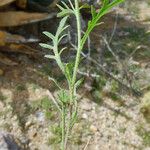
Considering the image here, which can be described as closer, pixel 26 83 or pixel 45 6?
pixel 26 83

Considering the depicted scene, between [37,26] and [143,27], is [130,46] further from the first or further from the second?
[37,26]

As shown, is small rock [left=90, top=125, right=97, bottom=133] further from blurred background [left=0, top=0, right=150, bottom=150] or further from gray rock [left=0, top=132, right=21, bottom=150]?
gray rock [left=0, top=132, right=21, bottom=150]

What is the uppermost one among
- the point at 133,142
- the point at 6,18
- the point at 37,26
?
the point at 6,18

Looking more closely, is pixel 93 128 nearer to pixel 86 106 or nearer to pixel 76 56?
pixel 86 106

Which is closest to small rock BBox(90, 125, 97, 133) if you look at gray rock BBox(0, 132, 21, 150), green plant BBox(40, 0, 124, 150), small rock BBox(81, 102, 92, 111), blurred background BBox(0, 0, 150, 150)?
blurred background BBox(0, 0, 150, 150)

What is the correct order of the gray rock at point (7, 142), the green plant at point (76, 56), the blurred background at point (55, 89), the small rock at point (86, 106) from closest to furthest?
the green plant at point (76, 56)
the gray rock at point (7, 142)
the blurred background at point (55, 89)
the small rock at point (86, 106)

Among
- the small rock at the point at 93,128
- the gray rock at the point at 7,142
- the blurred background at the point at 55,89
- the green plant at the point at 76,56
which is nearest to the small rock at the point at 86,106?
the blurred background at the point at 55,89

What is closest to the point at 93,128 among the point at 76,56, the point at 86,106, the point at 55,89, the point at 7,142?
the point at 86,106

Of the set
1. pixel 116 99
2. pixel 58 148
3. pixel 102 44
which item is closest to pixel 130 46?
pixel 102 44

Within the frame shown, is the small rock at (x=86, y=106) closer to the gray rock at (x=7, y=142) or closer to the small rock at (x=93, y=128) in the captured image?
the small rock at (x=93, y=128)
